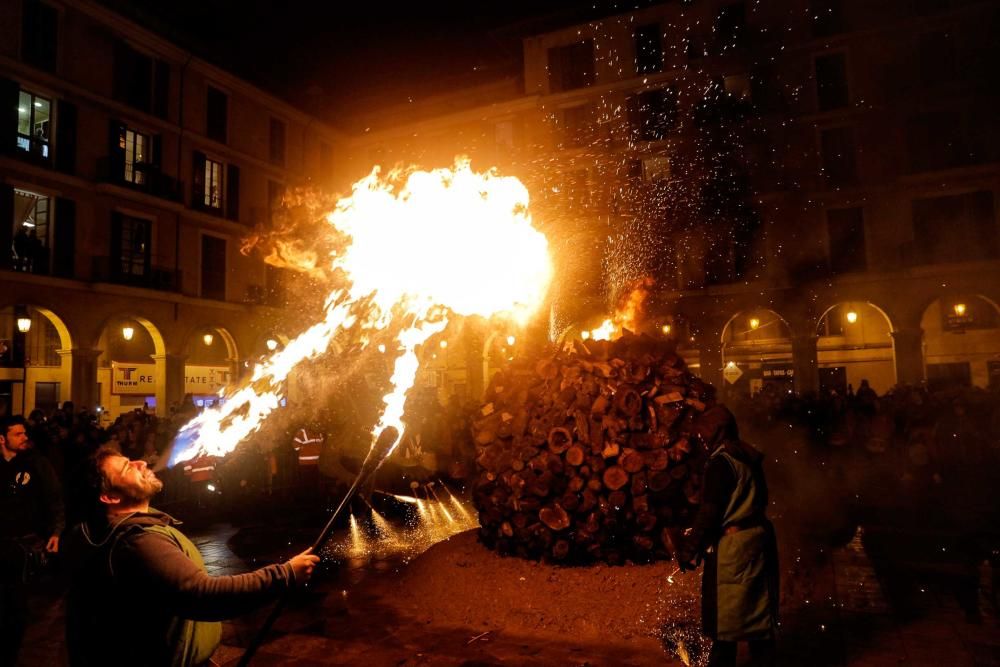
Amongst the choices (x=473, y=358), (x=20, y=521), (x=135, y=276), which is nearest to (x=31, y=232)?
(x=135, y=276)

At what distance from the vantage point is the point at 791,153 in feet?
87.4

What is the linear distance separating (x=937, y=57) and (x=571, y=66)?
14.3m

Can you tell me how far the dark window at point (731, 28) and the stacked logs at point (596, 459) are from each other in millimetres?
23641

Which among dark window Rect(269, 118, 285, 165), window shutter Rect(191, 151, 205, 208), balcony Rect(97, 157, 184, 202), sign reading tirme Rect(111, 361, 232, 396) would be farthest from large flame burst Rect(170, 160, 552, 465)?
dark window Rect(269, 118, 285, 165)

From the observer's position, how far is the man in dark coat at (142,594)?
98.0 inches

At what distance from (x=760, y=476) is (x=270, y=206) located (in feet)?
99.9

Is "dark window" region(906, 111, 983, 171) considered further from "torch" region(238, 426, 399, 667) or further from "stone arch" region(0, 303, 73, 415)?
"stone arch" region(0, 303, 73, 415)

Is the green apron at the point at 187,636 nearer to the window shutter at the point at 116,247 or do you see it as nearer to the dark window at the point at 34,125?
the dark window at the point at 34,125

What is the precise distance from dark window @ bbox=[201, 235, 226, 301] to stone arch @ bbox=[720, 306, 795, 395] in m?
21.5

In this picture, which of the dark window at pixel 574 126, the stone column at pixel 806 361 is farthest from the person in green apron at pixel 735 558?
the dark window at pixel 574 126

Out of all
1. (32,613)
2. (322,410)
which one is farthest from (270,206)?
(32,613)

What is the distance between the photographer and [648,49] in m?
28.3

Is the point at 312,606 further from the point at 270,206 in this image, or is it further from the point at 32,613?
the point at 270,206

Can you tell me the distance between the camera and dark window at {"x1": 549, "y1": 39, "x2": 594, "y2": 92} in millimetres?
29359
